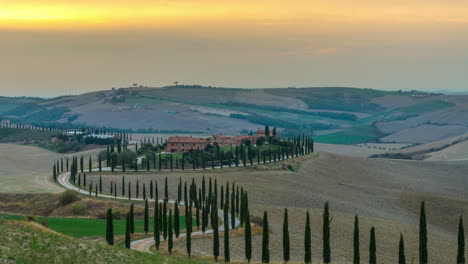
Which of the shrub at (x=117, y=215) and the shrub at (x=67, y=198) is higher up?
the shrub at (x=67, y=198)

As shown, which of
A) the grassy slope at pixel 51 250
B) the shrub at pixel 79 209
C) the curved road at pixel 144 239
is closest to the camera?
the grassy slope at pixel 51 250

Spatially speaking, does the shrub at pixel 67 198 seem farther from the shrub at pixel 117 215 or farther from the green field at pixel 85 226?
the green field at pixel 85 226

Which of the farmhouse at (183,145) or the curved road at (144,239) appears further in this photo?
the farmhouse at (183,145)

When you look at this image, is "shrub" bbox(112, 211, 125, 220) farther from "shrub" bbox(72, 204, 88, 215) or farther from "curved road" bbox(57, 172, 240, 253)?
"curved road" bbox(57, 172, 240, 253)

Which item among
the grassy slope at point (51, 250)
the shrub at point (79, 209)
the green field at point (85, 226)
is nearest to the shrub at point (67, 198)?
the shrub at point (79, 209)

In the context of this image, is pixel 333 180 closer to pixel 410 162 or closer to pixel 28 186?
pixel 410 162

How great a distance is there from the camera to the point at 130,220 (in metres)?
68.5

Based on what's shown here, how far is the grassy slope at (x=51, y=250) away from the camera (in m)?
44.7

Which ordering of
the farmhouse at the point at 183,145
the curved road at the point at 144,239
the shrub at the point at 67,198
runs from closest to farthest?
the curved road at the point at 144,239, the shrub at the point at 67,198, the farmhouse at the point at 183,145

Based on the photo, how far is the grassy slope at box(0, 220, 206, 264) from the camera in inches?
1759

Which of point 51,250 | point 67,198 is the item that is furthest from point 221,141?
point 51,250

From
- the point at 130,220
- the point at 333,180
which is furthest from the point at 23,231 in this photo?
the point at 333,180

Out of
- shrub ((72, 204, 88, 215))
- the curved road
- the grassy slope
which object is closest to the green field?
the curved road

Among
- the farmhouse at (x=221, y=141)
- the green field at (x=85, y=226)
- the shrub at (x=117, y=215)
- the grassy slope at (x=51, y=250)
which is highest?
the farmhouse at (x=221, y=141)
